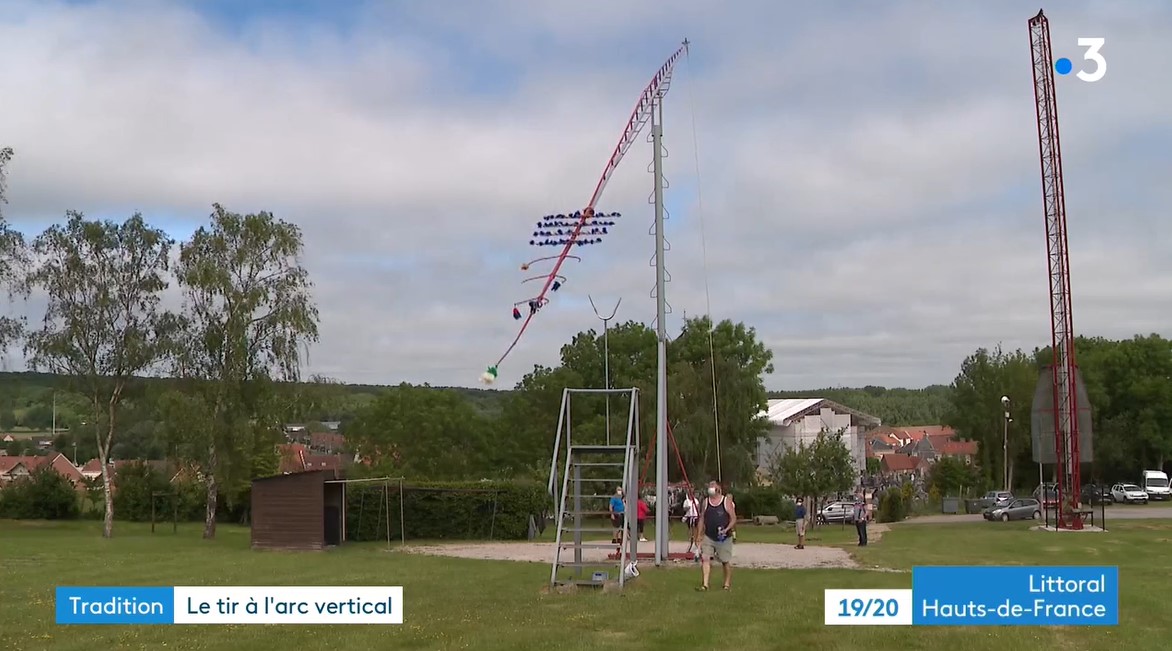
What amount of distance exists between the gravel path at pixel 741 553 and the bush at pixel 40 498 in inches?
1230

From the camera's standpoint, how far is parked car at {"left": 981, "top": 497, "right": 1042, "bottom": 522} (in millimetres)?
48031

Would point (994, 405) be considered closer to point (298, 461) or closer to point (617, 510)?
point (298, 461)

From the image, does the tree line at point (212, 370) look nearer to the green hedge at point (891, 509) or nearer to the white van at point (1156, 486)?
the green hedge at point (891, 509)

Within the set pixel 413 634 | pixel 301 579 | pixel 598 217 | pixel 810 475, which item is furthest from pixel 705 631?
pixel 810 475

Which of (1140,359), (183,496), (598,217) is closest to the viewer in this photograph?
(598,217)

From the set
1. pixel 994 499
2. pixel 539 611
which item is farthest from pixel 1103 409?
pixel 539 611

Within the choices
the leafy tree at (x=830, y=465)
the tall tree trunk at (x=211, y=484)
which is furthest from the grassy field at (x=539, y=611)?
the leafy tree at (x=830, y=465)

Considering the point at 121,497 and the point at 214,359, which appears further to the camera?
the point at 121,497

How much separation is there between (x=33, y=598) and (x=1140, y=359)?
79.5m

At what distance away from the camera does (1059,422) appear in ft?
131

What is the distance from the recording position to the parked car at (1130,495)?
65.6 m

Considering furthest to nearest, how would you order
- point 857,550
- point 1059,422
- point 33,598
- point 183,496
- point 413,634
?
point 183,496 → point 1059,422 → point 857,550 → point 33,598 → point 413,634

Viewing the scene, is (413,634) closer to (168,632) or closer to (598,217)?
(168,632)

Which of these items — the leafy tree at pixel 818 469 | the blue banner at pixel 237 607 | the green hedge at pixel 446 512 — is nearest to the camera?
the blue banner at pixel 237 607
